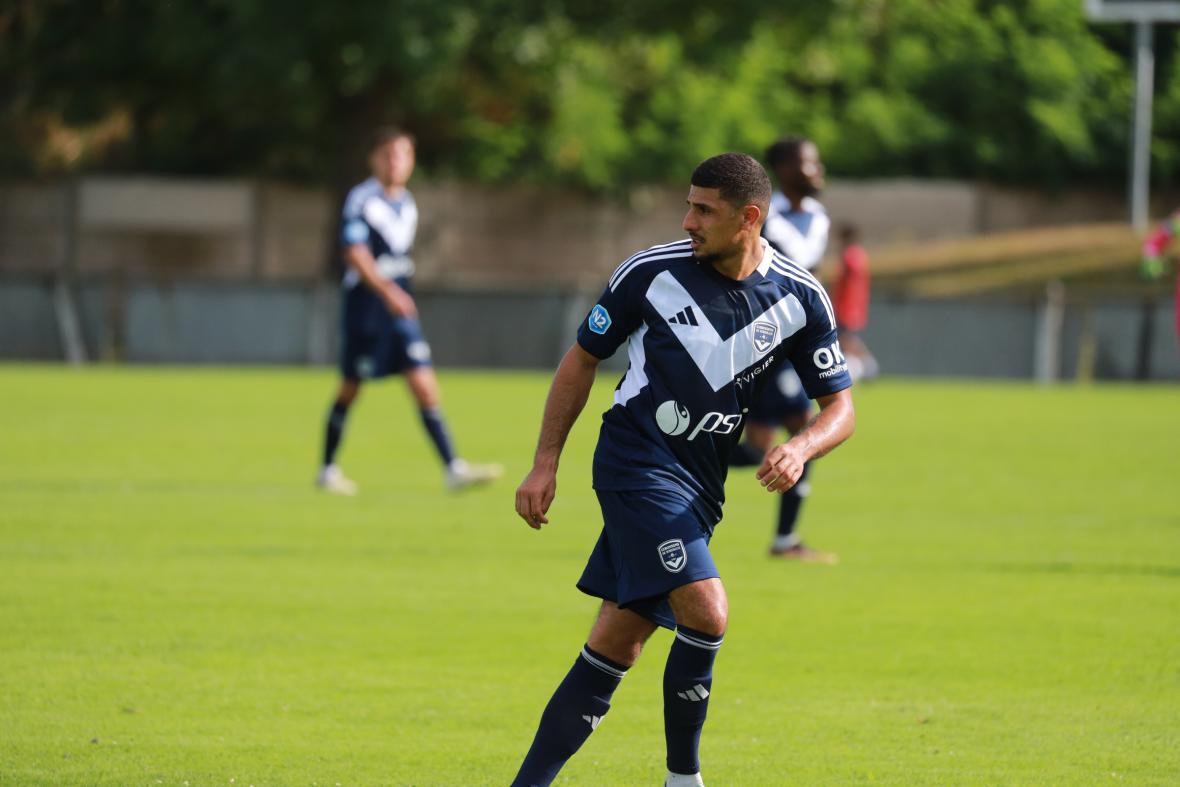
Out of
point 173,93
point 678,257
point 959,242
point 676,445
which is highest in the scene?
point 678,257

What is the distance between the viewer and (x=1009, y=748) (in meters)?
6.21

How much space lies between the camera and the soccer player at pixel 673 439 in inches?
203

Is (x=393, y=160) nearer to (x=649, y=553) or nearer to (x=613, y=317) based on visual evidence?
(x=613, y=317)

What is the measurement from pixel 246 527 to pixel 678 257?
6.44 meters

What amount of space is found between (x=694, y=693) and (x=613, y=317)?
3.38ft

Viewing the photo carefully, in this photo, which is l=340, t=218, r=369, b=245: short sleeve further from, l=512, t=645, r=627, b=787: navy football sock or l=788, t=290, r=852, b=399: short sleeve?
l=512, t=645, r=627, b=787: navy football sock

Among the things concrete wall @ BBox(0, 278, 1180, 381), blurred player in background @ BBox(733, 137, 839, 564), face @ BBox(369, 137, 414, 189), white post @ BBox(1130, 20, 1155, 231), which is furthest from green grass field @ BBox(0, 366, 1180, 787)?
white post @ BBox(1130, 20, 1155, 231)

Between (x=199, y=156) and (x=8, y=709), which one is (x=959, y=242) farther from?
(x=8, y=709)

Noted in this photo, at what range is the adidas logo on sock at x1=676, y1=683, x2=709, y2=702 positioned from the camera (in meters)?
5.19

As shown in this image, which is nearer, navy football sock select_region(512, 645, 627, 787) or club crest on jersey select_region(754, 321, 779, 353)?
navy football sock select_region(512, 645, 627, 787)

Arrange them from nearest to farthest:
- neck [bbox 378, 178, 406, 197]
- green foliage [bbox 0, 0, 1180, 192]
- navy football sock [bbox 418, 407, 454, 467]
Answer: neck [bbox 378, 178, 406, 197] < navy football sock [bbox 418, 407, 454, 467] < green foliage [bbox 0, 0, 1180, 192]

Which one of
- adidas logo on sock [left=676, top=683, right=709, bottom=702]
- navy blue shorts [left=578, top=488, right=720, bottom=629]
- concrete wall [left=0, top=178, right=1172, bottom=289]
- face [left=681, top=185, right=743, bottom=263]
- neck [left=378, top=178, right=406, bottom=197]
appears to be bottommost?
concrete wall [left=0, top=178, right=1172, bottom=289]

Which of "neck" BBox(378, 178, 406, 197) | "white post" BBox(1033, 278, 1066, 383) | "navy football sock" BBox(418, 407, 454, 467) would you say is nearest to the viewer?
"neck" BBox(378, 178, 406, 197)

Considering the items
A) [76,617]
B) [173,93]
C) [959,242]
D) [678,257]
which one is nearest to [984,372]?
[959,242]
